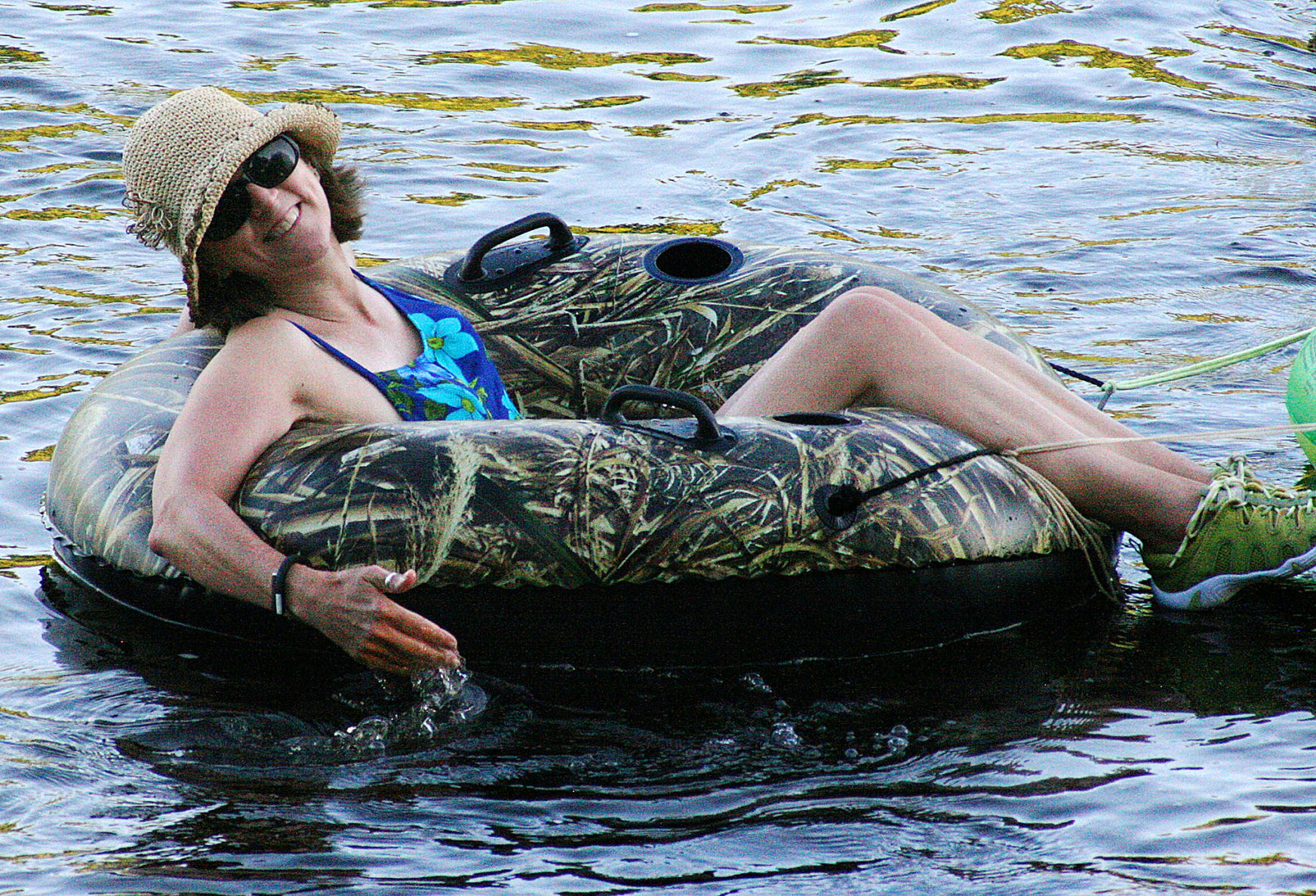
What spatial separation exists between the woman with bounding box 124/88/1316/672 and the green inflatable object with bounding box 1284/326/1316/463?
0.62 feet

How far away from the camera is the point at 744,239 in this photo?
23.0 ft

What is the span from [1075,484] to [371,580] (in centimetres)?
163

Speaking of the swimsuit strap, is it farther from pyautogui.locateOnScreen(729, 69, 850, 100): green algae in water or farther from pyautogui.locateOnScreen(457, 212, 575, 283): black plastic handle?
pyautogui.locateOnScreen(729, 69, 850, 100): green algae in water

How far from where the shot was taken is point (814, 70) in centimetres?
969

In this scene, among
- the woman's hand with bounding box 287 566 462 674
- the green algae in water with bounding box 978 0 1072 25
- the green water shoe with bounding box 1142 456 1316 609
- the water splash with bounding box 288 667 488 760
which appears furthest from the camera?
the green algae in water with bounding box 978 0 1072 25

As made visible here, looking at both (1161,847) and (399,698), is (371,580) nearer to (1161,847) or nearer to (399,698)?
(399,698)

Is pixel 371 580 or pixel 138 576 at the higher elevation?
pixel 371 580

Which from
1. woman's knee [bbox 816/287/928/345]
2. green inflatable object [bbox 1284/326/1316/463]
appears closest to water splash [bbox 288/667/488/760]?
woman's knee [bbox 816/287/928/345]

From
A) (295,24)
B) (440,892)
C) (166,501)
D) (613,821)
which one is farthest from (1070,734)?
(295,24)

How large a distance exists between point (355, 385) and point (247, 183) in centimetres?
49

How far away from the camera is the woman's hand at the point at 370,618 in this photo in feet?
10.4

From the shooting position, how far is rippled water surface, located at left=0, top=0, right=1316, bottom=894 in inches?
112

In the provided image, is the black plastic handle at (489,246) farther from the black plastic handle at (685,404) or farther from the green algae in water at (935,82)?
the green algae in water at (935,82)

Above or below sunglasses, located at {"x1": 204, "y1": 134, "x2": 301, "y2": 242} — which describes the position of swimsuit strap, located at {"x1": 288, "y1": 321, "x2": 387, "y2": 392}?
below
